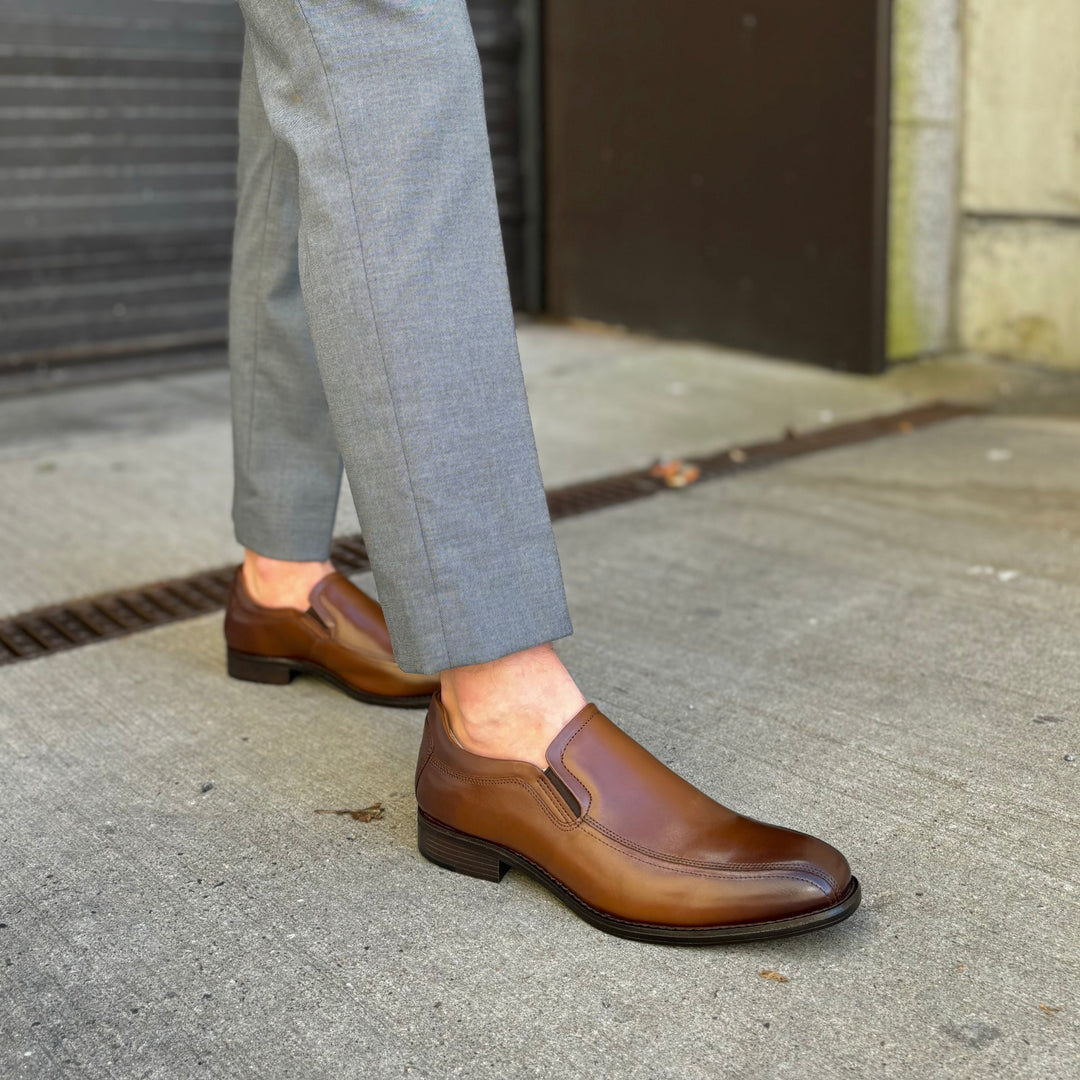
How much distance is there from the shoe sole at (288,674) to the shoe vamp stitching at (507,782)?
38 centimetres

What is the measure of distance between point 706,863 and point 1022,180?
330cm

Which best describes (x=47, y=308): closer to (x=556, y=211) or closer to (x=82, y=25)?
(x=82, y=25)

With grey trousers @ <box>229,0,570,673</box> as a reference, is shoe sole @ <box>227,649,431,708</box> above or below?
below

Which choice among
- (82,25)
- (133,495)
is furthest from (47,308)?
(133,495)

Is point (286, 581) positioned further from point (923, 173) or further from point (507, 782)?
point (923, 173)

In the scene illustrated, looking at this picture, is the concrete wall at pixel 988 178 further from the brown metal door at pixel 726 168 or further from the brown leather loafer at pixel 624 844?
the brown leather loafer at pixel 624 844

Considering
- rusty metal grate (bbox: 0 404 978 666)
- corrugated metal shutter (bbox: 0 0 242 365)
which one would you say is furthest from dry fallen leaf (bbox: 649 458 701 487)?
corrugated metal shutter (bbox: 0 0 242 365)

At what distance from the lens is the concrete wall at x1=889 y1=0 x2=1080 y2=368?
3.75 m

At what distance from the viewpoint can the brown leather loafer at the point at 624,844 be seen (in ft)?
3.74

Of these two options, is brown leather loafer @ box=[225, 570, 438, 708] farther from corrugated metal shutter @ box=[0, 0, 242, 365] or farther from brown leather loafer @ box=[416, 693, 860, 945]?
corrugated metal shutter @ box=[0, 0, 242, 365]

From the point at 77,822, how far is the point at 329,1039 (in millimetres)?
492

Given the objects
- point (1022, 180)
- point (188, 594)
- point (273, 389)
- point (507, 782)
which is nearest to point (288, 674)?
point (273, 389)

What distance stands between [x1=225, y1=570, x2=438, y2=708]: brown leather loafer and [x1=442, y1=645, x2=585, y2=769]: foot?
0.37 m

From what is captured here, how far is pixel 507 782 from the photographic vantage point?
123cm
